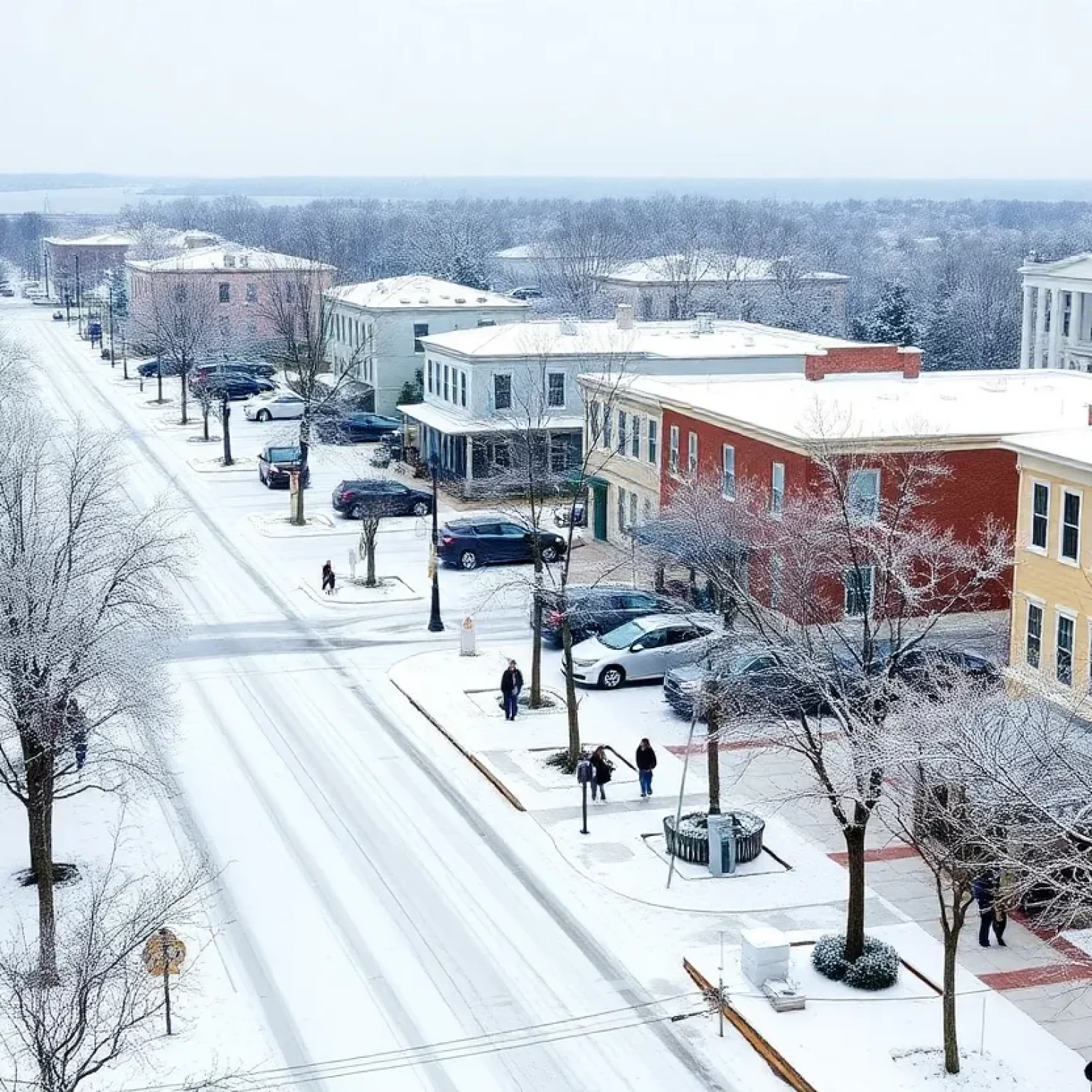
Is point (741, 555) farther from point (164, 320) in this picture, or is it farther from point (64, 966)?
point (164, 320)

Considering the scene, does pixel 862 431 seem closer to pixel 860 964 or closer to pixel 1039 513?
pixel 1039 513

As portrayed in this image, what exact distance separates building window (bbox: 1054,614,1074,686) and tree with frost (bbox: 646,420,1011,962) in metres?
1.59

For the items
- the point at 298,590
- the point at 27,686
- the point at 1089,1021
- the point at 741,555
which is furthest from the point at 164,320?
the point at 1089,1021

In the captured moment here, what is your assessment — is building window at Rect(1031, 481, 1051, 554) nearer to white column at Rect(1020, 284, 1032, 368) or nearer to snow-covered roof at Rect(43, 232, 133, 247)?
white column at Rect(1020, 284, 1032, 368)

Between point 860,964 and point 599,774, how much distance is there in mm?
7610

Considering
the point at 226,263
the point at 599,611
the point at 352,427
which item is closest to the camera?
the point at 599,611

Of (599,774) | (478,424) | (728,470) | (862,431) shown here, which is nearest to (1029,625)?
(599,774)

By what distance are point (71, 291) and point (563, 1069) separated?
140387 millimetres

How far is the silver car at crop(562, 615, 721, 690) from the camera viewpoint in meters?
34.6

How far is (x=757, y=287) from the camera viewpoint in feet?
327

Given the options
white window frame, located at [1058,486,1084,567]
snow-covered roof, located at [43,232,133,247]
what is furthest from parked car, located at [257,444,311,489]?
snow-covered roof, located at [43,232,133,247]

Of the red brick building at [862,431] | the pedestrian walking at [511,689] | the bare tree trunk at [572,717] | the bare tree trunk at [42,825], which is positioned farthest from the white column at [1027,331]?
the bare tree trunk at [42,825]

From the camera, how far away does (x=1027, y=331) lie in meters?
78.1

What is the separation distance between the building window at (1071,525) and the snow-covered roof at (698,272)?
2613 inches
